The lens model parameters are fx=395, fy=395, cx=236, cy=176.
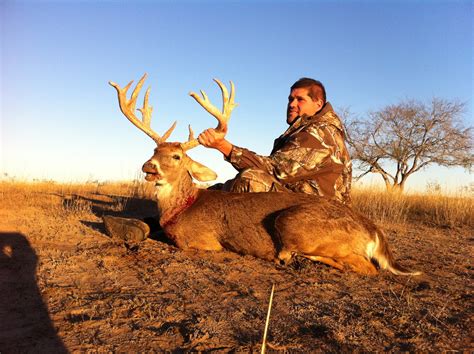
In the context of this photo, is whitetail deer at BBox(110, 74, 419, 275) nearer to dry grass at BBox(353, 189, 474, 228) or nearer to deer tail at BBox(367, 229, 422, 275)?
deer tail at BBox(367, 229, 422, 275)

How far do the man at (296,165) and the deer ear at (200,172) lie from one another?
334 mm

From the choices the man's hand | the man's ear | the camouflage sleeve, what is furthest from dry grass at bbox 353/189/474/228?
the man's hand

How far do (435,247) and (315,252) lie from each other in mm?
2627

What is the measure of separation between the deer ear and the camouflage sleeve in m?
0.35

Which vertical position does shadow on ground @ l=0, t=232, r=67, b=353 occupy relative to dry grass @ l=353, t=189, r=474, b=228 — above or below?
below

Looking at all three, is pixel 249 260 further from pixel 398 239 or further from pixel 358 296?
pixel 398 239

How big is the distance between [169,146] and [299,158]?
1674mm

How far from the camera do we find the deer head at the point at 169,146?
496cm

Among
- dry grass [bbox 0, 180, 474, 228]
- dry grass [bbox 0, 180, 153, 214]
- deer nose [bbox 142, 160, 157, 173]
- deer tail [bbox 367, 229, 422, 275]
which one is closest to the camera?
deer tail [bbox 367, 229, 422, 275]

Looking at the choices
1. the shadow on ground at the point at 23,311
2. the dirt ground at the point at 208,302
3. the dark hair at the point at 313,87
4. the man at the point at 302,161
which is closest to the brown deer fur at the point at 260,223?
the dirt ground at the point at 208,302

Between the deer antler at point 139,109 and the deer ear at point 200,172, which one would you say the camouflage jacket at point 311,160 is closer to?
the deer ear at point 200,172

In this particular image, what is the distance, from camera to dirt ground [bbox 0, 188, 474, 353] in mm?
2238

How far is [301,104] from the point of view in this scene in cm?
589

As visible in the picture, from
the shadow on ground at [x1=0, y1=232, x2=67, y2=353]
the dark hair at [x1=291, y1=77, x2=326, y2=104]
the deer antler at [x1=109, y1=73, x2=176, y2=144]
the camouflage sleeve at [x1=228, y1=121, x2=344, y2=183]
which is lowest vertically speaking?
the shadow on ground at [x1=0, y1=232, x2=67, y2=353]
